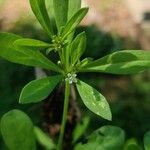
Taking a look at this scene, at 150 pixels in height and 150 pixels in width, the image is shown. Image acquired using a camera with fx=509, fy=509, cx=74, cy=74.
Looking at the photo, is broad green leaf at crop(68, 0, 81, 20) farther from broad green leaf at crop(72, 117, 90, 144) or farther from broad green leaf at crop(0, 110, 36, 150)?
broad green leaf at crop(72, 117, 90, 144)

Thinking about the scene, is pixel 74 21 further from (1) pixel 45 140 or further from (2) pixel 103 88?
(2) pixel 103 88

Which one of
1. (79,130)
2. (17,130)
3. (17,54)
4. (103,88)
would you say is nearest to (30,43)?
(17,54)

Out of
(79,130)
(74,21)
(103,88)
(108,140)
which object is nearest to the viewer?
(74,21)

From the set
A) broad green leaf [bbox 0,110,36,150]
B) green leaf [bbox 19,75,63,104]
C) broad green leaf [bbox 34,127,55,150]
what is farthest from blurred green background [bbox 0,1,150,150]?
green leaf [bbox 19,75,63,104]

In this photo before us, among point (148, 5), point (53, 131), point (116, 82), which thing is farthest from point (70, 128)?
point (148, 5)

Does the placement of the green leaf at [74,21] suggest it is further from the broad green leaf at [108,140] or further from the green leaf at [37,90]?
the broad green leaf at [108,140]
